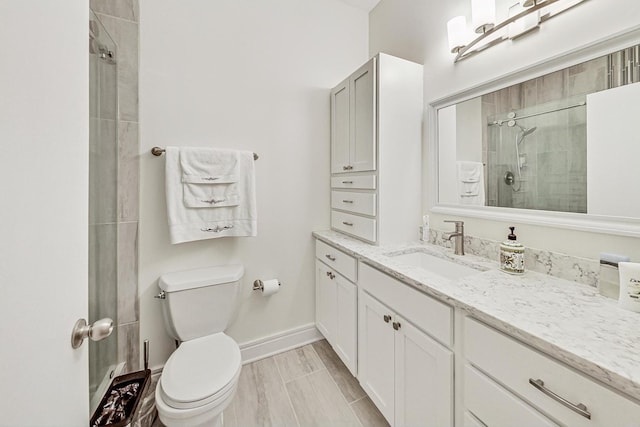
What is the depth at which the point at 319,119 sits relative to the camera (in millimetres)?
2070

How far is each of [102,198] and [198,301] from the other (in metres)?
0.74

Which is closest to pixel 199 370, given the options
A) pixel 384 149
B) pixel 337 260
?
pixel 337 260

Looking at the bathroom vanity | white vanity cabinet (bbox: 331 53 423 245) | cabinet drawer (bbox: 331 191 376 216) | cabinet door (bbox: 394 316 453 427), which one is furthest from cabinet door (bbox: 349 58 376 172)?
cabinet door (bbox: 394 316 453 427)

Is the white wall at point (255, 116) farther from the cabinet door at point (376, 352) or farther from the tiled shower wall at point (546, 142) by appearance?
the tiled shower wall at point (546, 142)

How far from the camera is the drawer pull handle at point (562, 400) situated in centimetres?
60

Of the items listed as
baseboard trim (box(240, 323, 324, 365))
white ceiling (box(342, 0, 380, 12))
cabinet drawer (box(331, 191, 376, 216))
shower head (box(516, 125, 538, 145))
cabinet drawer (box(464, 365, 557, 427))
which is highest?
white ceiling (box(342, 0, 380, 12))

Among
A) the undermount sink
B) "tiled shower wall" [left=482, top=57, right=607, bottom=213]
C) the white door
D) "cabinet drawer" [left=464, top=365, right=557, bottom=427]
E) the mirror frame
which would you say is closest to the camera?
the white door

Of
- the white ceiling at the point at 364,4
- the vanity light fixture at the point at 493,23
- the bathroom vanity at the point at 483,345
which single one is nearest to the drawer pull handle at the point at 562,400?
the bathroom vanity at the point at 483,345

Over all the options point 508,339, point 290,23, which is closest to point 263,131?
point 290,23

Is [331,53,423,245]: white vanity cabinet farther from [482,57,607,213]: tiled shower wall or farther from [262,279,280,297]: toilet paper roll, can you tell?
[262,279,280,297]: toilet paper roll

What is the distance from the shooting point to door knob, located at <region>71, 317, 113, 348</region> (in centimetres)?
54

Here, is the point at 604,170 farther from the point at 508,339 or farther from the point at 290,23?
the point at 290,23

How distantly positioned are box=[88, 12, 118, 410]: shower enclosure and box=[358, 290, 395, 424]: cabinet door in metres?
1.30

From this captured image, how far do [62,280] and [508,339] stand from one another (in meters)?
1.09
